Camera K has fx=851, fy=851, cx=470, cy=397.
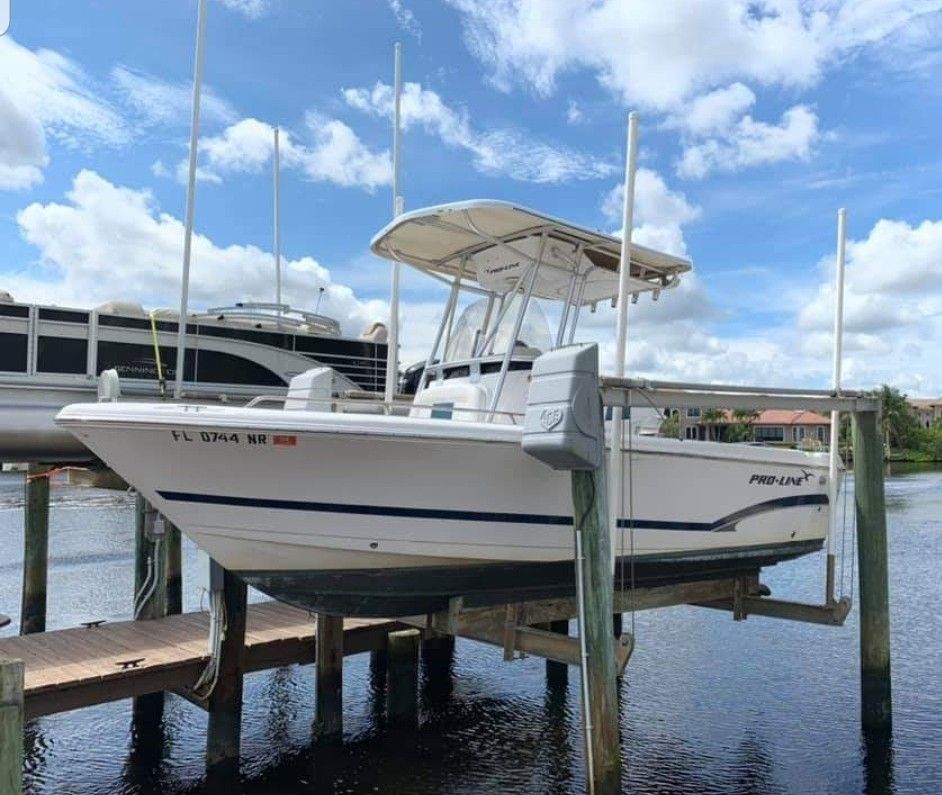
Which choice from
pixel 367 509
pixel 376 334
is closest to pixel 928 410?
pixel 376 334

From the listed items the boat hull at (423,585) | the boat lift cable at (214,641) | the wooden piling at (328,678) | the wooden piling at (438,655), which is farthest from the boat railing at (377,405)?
the wooden piling at (438,655)

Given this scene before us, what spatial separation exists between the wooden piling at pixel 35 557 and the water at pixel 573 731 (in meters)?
1.89

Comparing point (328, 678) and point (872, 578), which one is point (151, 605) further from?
point (872, 578)

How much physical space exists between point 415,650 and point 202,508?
10.5 ft

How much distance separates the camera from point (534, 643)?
21.7 ft

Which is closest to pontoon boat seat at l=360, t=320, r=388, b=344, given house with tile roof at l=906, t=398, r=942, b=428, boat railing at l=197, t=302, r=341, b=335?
boat railing at l=197, t=302, r=341, b=335

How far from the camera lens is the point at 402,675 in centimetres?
848

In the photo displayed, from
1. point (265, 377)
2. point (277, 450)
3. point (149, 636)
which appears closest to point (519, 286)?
point (277, 450)

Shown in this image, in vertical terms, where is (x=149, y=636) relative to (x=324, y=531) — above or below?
below

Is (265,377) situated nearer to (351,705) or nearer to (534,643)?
(351,705)

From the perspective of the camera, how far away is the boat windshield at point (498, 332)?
7.64 meters

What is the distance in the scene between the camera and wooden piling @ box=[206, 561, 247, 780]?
6.95 metres

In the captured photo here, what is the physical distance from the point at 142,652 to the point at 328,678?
5.35 ft

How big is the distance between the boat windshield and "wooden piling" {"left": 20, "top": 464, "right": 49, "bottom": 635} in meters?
6.36
